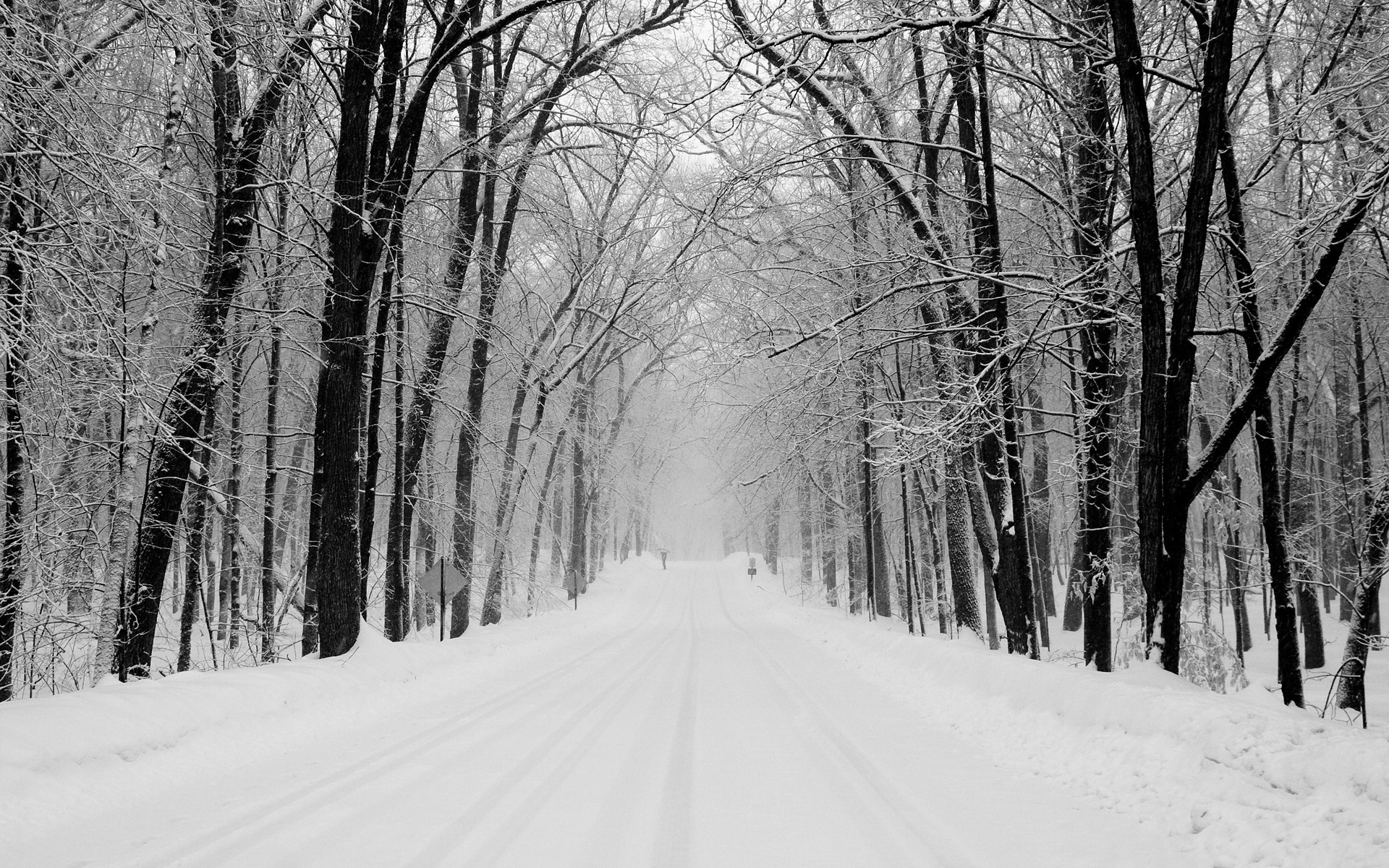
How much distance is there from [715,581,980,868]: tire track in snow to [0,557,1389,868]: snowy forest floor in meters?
0.03

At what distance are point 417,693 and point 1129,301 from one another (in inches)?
391

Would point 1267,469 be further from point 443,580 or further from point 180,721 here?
point 443,580

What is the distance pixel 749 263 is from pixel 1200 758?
892cm

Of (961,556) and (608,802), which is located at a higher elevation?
(961,556)

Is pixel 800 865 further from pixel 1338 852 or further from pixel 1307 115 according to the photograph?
pixel 1307 115

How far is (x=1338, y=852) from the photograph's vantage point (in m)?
3.74

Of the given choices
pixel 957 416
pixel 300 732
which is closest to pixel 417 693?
pixel 300 732

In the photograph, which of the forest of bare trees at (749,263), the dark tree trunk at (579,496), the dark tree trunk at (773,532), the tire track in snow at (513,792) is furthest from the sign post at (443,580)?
the dark tree trunk at (773,532)

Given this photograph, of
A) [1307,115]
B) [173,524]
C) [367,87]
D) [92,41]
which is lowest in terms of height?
[173,524]

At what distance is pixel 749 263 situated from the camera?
11984mm

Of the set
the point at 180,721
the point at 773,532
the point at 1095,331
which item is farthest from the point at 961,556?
the point at 773,532

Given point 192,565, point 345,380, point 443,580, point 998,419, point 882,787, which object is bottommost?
point 882,787

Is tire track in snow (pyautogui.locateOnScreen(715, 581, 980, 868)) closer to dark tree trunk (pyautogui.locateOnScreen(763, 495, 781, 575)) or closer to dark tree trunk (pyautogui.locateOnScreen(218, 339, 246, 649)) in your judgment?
dark tree trunk (pyautogui.locateOnScreen(218, 339, 246, 649))

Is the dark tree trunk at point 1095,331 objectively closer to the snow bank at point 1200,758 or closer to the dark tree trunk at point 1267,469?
the dark tree trunk at point 1267,469
